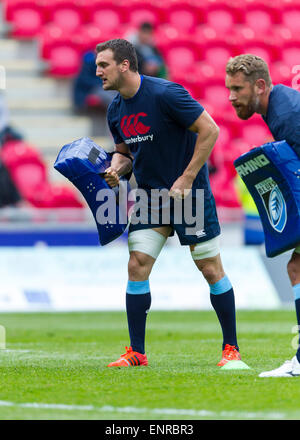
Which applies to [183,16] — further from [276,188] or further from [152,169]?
[276,188]

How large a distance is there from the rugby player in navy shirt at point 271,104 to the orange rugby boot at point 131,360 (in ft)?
3.32

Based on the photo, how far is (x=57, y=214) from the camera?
11242 mm

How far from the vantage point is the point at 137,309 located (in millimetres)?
5809

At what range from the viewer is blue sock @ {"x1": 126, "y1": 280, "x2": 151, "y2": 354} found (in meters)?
5.80

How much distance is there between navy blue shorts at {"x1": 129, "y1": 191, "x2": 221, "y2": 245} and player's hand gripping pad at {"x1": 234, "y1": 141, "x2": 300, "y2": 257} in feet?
1.59

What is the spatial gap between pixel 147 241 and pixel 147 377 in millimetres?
999

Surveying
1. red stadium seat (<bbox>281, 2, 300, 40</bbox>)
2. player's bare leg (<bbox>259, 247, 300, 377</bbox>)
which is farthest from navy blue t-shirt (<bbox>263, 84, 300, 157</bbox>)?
red stadium seat (<bbox>281, 2, 300, 40</bbox>)

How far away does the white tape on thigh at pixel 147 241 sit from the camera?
5.73 metres

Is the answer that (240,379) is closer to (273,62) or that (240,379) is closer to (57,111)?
(57,111)

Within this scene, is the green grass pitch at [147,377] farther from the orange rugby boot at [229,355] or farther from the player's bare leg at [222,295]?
the player's bare leg at [222,295]

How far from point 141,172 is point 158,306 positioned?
17.9ft

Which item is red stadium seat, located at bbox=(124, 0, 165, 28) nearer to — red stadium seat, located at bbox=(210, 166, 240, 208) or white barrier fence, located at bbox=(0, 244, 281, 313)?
red stadium seat, located at bbox=(210, 166, 240, 208)
